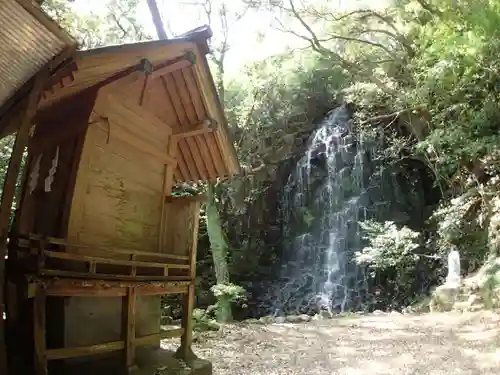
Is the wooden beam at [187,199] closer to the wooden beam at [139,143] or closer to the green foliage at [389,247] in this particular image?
the wooden beam at [139,143]

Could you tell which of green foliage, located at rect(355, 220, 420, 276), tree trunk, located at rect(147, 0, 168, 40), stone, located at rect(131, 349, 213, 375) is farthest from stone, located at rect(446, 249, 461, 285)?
tree trunk, located at rect(147, 0, 168, 40)

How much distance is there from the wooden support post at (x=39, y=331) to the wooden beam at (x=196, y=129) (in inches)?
145

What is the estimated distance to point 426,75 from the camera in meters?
14.8

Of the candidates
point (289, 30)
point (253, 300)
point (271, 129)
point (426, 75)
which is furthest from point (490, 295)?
point (271, 129)

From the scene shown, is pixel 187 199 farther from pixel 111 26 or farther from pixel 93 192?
pixel 111 26

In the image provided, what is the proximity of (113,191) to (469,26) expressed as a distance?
439 inches

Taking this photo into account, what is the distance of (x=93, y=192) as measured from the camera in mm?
5949

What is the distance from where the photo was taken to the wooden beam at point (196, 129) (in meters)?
7.56

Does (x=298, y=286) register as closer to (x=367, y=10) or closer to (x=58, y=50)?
(x=367, y=10)

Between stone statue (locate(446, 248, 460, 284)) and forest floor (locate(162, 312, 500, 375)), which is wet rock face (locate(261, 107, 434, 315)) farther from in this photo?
forest floor (locate(162, 312, 500, 375))

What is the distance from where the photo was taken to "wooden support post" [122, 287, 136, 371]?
18.5 feet

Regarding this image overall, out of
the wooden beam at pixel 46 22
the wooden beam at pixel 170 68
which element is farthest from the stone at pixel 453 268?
the wooden beam at pixel 46 22

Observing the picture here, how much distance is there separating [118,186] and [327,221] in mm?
14784

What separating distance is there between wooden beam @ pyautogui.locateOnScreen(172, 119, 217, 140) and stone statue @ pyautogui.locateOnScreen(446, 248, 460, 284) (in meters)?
9.95
